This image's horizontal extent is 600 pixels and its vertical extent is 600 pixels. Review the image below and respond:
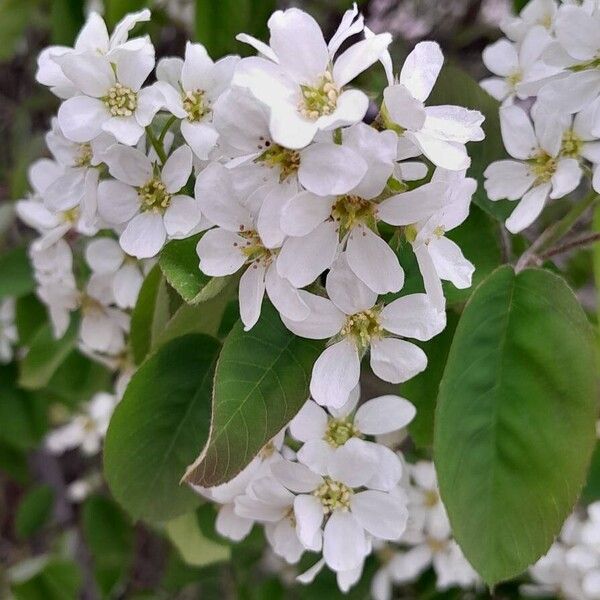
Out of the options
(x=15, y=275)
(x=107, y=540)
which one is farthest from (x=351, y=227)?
(x=107, y=540)

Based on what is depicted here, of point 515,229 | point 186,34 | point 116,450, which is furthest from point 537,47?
point 186,34

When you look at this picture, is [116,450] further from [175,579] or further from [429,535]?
[175,579]

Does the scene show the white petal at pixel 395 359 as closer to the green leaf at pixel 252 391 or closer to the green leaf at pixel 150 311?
the green leaf at pixel 252 391

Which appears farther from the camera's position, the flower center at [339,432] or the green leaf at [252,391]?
the flower center at [339,432]

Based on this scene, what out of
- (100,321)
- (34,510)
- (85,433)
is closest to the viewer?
(100,321)

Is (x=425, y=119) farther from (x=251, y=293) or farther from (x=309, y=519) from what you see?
(x=309, y=519)

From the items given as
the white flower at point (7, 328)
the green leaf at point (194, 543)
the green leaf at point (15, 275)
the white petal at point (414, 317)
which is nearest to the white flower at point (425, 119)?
the white petal at point (414, 317)
